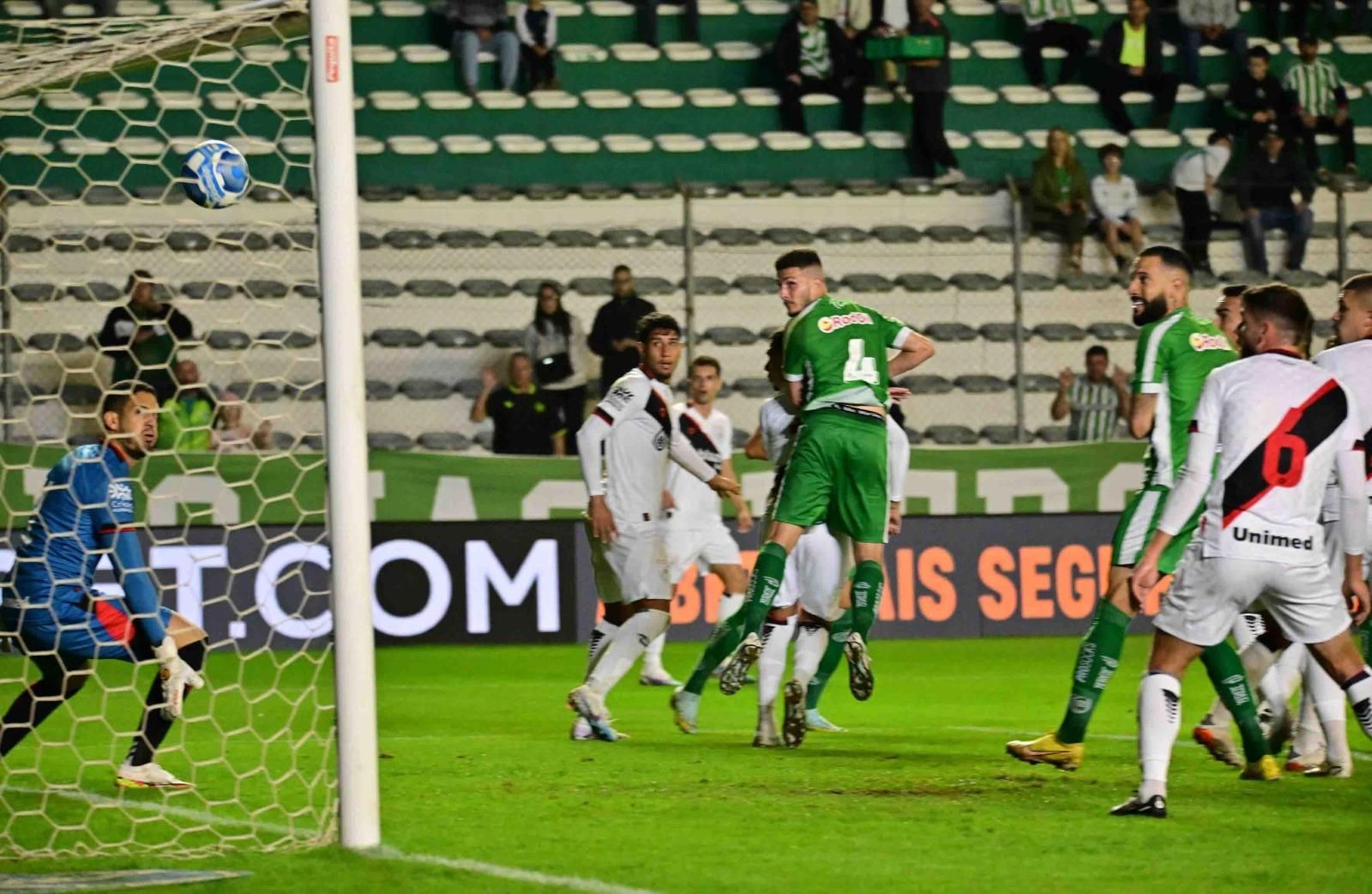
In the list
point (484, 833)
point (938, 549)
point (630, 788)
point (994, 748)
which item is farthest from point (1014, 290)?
point (484, 833)

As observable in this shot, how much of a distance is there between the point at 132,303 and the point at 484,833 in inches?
299

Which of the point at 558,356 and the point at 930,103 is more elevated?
the point at 930,103

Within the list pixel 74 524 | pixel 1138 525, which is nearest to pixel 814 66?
pixel 1138 525

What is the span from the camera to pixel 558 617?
51.0 feet

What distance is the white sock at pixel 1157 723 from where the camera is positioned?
22.5ft

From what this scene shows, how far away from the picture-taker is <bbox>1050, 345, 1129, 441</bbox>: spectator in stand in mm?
17766

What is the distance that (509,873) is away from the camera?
6.04 metres

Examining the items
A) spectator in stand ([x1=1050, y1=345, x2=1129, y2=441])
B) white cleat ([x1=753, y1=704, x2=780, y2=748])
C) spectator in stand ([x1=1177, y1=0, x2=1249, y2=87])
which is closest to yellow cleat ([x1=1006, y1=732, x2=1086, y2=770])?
white cleat ([x1=753, y1=704, x2=780, y2=748])

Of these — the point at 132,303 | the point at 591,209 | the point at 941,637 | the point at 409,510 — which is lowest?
the point at 941,637

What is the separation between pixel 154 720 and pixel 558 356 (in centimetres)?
947

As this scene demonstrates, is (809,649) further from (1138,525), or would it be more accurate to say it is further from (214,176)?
(214,176)

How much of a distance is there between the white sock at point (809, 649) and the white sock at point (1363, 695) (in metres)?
2.96

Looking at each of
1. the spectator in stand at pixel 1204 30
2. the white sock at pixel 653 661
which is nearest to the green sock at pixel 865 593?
the white sock at pixel 653 661

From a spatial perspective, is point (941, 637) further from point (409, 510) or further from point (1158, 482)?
point (1158, 482)
